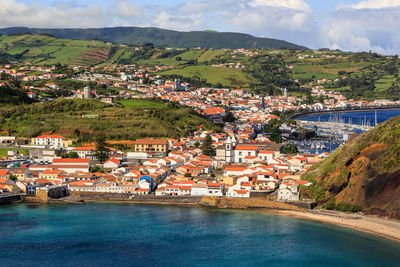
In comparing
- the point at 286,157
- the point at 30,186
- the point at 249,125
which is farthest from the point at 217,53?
the point at 30,186

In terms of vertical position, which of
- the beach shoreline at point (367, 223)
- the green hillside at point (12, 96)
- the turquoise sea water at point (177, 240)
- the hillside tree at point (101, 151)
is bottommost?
the turquoise sea water at point (177, 240)

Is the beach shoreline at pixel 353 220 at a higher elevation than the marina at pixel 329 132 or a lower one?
lower

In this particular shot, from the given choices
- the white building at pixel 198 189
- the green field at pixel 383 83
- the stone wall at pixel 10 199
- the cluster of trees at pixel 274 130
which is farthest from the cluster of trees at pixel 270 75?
the stone wall at pixel 10 199

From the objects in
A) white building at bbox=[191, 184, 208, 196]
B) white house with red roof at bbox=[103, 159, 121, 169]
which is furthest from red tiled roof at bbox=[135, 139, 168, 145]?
white building at bbox=[191, 184, 208, 196]

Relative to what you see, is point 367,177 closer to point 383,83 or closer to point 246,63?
point 383,83

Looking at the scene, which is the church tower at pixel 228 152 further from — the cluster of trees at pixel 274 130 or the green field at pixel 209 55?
the green field at pixel 209 55

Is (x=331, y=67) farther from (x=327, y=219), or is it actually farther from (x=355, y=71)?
(x=327, y=219)

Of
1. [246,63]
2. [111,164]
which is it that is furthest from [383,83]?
[111,164]
